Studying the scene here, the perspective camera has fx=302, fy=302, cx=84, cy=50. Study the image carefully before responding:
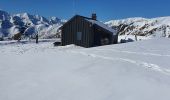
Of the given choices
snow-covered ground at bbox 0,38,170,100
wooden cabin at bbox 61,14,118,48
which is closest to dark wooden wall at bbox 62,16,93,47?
wooden cabin at bbox 61,14,118,48

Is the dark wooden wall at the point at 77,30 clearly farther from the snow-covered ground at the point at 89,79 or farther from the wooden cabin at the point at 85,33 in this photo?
the snow-covered ground at the point at 89,79

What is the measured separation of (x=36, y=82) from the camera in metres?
11.1

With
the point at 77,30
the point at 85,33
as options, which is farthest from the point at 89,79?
the point at 77,30

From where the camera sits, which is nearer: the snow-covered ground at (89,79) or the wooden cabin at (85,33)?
the snow-covered ground at (89,79)

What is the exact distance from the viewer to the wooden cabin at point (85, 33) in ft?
123

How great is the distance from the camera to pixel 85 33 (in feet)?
123

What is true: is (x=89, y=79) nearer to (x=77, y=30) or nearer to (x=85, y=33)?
(x=85, y=33)

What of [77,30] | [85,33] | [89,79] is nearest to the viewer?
[89,79]

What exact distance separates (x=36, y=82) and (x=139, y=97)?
4.07 m

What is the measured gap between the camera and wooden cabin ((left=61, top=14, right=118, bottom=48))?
123 feet

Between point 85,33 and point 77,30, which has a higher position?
point 77,30

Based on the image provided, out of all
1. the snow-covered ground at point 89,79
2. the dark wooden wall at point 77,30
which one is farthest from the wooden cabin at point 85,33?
the snow-covered ground at point 89,79

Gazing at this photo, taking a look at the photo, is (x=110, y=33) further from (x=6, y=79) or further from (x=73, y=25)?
(x=6, y=79)

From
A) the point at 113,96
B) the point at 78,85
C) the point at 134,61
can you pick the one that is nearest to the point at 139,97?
the point at 113,96
